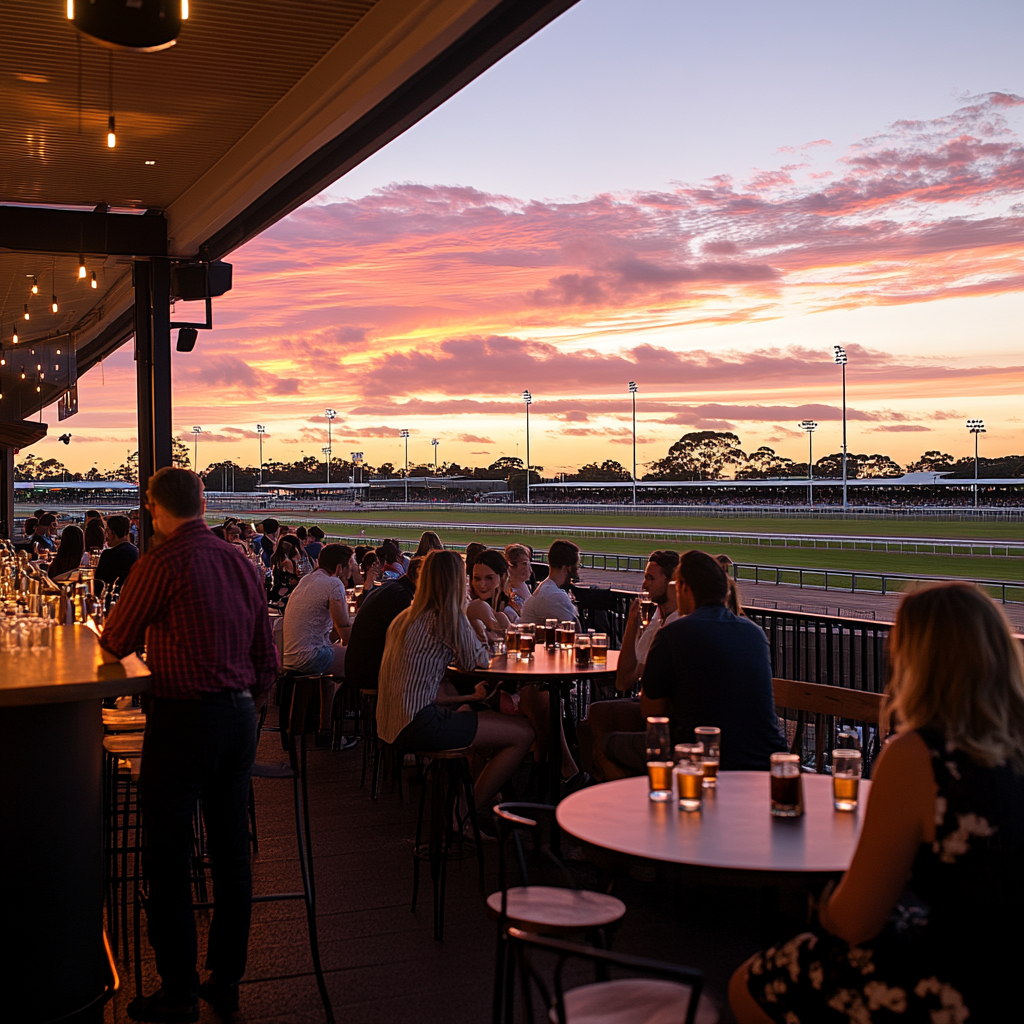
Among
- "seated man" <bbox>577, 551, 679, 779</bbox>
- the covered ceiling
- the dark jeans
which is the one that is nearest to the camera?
the dark jeans

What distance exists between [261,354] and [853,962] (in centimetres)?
2831

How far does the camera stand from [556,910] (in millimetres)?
3115

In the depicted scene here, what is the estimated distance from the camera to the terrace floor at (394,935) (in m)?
3.80

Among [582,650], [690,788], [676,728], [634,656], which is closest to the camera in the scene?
[690,788]

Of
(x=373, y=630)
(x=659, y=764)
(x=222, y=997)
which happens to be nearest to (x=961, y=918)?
(x=659, y=764)

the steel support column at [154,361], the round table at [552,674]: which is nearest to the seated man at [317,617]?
the round table at [552,674]

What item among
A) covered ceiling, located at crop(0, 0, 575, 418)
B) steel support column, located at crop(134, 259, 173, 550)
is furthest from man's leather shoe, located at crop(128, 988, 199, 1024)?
steel support column, located at crop(134, 259, 173, 550)

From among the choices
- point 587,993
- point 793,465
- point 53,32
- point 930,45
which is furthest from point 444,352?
point 793,465

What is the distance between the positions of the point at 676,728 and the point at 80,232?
7.97 meters

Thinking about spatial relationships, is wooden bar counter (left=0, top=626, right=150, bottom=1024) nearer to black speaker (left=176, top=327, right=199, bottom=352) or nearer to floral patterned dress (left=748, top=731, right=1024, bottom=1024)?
floral patterned dress (left=748, top=731, right=1024, bottom=1024)

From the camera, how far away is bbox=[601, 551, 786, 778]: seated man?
4215 mm

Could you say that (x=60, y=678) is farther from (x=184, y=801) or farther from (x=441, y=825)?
(x=441, y=825)

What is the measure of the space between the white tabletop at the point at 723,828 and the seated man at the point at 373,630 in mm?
3318

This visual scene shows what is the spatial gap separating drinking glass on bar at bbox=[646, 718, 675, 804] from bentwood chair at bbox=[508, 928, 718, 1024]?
0.61 meters
